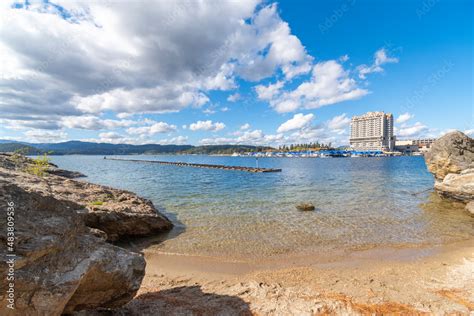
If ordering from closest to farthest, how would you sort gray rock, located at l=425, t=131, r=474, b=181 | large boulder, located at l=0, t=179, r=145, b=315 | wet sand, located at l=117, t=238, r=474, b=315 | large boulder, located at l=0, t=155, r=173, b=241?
large boulder, located at l=0, t=179, r=145, b=315 < wet sand, located at l=117, t=238, r=474, b=315 < large boulder, located at l=0, t=155, r=173, b=241 < gray rock, located at l=425, t=131, r=474, b=181

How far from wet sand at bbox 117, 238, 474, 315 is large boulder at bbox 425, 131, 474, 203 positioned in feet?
44.9

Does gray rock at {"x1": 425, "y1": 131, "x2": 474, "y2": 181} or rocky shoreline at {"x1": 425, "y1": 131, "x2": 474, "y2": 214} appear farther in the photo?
gray rock at {"x1": 425, "y1": 131, "x2": 474, "y2": 181}

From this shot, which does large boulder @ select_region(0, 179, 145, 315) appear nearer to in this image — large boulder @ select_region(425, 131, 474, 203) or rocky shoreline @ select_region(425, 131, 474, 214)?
rocky shoreline @ select_region(425, 131, 474, 214)

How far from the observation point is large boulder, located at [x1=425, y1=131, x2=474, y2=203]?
21623mm

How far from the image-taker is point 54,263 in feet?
13.1

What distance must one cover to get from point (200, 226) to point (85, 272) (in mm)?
11340

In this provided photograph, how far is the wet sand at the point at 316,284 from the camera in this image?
612cm

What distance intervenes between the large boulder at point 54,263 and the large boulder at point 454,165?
28117 mm

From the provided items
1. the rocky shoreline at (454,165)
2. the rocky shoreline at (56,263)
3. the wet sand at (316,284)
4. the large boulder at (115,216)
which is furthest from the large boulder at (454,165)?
the rocky shoreline at (56,263)

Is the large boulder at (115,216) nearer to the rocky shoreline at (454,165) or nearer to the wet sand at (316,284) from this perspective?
the wet sand at (316,284)

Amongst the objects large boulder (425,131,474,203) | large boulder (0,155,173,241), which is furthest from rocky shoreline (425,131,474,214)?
large boulder (0,155,173,241)

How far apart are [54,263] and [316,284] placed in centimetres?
765

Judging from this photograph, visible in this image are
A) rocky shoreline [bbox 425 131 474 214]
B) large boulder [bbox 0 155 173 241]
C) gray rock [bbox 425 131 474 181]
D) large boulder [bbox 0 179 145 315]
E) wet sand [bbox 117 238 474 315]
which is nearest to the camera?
large boulder [bbox 0 179 145 315]

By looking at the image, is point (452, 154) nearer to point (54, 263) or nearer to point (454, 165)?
point (454, 165)
